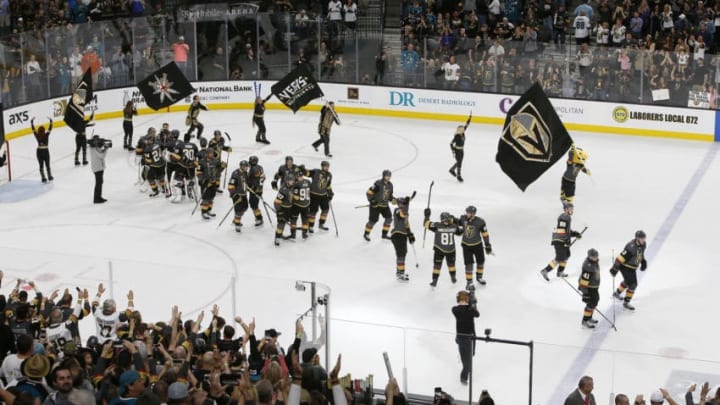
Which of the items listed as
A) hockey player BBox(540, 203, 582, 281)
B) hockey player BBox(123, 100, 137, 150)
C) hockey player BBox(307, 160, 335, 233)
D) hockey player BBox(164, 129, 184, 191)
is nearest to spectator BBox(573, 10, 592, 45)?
hockey player BBox(123, 100, 137, 150)

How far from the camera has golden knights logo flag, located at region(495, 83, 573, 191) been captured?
19.6 metres

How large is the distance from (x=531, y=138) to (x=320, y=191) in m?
3.81

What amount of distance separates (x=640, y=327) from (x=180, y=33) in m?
17.6

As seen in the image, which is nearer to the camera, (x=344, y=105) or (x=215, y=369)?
(x=215, y=369)

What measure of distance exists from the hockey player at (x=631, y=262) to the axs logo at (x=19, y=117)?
15.7 metres

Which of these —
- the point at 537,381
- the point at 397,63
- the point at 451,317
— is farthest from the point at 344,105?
the point at 537,381

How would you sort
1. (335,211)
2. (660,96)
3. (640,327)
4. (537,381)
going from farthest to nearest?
(660,96) < (335,211) < (640,327) < (537,381)

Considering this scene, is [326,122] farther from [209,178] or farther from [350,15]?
[350,15]

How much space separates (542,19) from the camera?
30.7 metres

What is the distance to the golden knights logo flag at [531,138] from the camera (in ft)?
64.2

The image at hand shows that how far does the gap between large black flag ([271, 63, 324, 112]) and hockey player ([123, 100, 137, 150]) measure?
321 cm

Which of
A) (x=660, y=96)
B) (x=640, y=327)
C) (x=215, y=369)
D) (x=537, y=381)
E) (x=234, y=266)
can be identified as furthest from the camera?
(x=660, y=96)

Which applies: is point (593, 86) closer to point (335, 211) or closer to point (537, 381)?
point (335, 211)

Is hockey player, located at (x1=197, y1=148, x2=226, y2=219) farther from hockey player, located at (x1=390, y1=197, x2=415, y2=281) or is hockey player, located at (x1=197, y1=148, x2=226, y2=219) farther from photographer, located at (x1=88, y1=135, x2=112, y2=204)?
hockey player, located at (x1=390, y1=197, x2=415, y2=281)
